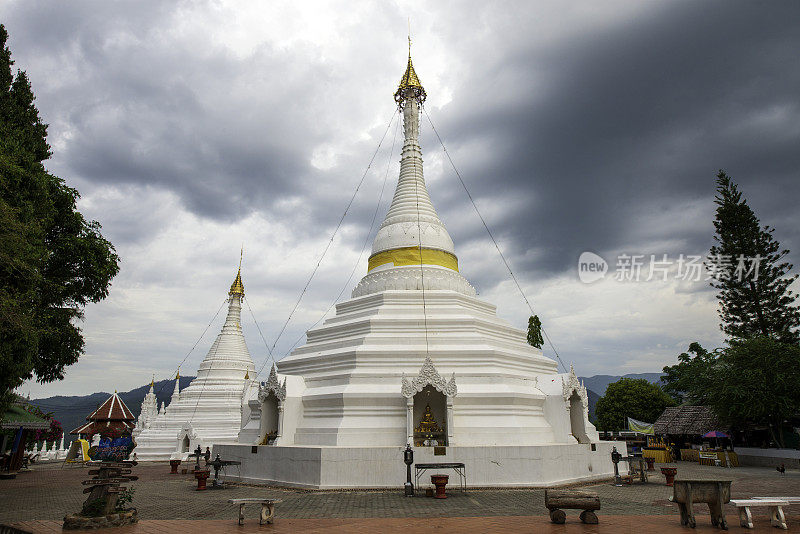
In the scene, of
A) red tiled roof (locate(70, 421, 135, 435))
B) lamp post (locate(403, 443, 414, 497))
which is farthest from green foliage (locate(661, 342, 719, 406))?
red tiled roof (locate(70, 421, 135, 435))

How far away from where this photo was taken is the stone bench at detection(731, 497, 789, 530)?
29.8 ft

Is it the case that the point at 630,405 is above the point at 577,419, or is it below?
above

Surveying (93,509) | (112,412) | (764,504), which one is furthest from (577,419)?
(112,412)

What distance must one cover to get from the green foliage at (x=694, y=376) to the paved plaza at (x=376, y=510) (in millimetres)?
17836

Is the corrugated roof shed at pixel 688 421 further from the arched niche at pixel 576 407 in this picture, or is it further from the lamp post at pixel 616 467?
the lamp post at pixel 616 467

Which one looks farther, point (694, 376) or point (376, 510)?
point (694, 376)

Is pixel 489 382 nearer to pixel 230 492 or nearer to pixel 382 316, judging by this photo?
pixel 382 316

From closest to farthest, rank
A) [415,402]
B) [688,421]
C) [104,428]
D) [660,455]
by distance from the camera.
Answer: [415,402] → [660,455] → [688,421] → [104,428]

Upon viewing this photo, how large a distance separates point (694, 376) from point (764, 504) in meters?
34.7

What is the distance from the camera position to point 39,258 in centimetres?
1366

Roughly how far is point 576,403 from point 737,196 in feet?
94.8

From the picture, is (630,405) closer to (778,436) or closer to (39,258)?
(778,436)

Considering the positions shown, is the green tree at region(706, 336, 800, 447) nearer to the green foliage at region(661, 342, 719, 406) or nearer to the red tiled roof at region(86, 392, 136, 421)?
the green foliage at region(661, 342, 719, 406)

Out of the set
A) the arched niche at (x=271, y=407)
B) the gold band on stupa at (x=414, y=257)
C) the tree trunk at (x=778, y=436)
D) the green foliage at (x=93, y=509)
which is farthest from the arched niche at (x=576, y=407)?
the tree trunk at (x=778, y=436)
